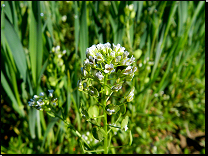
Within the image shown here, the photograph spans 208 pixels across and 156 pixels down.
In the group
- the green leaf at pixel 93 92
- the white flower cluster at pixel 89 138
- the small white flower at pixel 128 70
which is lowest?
the white flower cluster at pixel 89 138

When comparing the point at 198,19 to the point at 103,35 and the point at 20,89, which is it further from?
the point at 20,89

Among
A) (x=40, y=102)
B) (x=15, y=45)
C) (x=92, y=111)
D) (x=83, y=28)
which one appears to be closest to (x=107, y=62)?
(x=92, y=111)

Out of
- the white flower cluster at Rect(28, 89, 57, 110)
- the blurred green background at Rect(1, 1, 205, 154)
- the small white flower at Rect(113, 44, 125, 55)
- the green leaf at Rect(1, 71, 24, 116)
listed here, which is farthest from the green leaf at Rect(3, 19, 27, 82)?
the small white flower at Rect(113, 44, 125, 55)

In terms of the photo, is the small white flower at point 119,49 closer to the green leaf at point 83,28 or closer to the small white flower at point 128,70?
the small white flower at point 128,70

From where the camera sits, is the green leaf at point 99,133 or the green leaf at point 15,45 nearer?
the green leaf at point 99,133

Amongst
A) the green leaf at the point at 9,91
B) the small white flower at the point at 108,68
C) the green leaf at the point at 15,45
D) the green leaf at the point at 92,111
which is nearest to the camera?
the small white flower at the point at 108,68

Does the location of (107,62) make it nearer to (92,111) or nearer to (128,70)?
(128,70)

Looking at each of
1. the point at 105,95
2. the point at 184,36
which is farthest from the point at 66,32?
the point at 105,95

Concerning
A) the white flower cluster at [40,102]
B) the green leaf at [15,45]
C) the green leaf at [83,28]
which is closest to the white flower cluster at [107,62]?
the white flower cluster at [40,102]

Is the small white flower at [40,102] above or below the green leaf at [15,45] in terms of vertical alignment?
below
